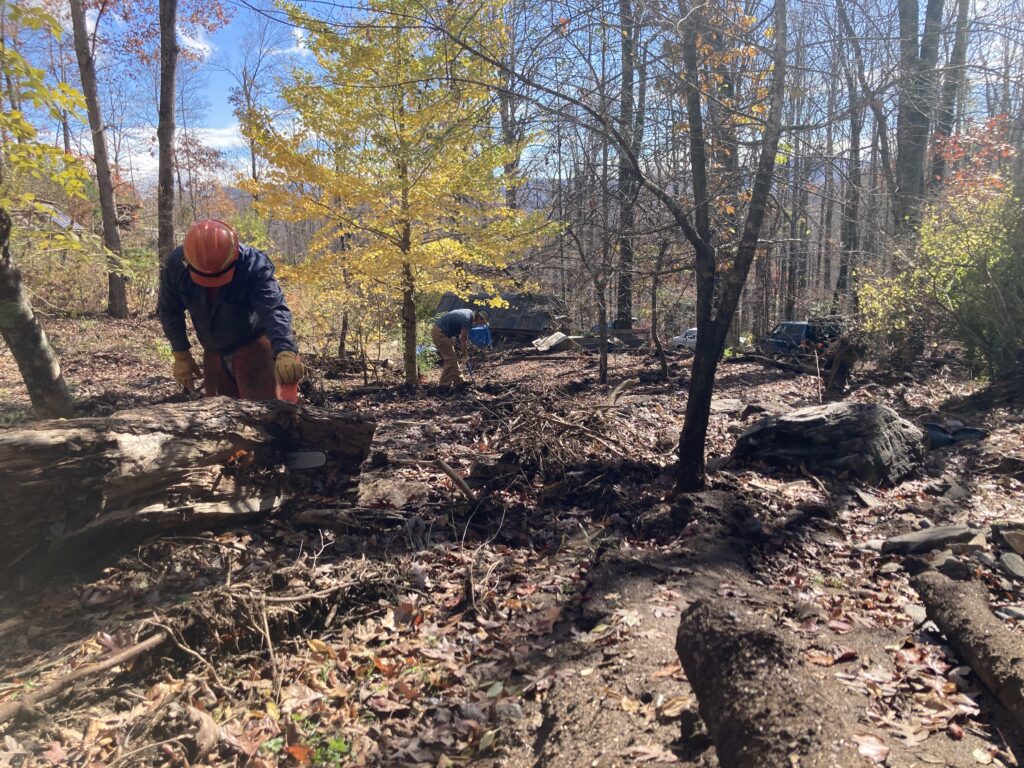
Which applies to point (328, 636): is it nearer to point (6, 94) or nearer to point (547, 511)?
point (547, 511)

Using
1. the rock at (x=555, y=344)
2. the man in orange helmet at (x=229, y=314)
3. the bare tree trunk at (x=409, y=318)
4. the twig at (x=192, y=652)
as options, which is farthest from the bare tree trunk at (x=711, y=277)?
the rock at (x=555, y=344)

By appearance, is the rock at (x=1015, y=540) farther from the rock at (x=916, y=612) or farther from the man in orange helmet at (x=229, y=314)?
the man in orange helmet at (x=229, y=314)

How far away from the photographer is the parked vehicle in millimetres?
14273

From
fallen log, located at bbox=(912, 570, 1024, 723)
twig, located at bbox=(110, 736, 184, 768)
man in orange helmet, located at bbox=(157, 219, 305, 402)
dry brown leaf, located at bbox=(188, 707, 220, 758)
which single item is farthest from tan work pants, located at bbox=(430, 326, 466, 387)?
twig, located at bbox=(110, 736, 184, 768)

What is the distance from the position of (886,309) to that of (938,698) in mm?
10473

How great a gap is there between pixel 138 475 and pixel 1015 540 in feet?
18.2

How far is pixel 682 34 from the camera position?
4293mm

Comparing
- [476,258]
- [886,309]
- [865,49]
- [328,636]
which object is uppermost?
[865,49]

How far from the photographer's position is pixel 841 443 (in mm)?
5949

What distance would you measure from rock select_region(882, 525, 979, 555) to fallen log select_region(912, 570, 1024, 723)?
2.39 feet

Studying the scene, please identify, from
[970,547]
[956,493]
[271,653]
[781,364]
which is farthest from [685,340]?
[271,653]

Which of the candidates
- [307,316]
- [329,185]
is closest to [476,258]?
[329,185]

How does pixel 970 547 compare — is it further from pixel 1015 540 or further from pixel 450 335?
pixel 450 335

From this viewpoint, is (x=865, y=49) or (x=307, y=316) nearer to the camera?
(x=865, y=49)
